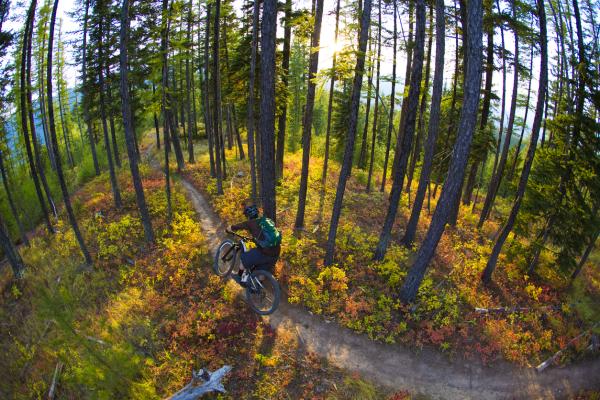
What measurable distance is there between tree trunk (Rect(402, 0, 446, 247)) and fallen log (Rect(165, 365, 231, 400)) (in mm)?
10280

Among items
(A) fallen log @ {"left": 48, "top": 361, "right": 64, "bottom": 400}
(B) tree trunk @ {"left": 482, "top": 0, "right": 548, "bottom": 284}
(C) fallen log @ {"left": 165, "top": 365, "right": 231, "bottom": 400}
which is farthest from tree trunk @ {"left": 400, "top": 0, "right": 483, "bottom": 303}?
(A) fallen log @ {"left": 48, "top": 361, "right": 64, "bottom": 400}

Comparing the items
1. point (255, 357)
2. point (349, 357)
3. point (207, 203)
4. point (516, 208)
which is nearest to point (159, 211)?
point (207, 203)

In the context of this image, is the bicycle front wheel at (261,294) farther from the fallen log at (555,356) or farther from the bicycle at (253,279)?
the fallen log at (555,356)

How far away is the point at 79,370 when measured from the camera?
8336mm

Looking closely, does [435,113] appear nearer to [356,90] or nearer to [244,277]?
[356,90]

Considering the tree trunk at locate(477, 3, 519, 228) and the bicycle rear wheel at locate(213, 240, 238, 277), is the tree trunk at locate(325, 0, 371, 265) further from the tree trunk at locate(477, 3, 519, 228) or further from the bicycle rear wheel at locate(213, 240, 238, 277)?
the tree trunk at locate(477, 3, 519, 228)

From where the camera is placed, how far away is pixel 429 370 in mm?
9227

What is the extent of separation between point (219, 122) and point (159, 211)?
705cm

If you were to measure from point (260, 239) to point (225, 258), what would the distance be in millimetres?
2840

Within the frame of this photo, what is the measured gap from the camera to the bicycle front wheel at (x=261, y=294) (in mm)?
9430

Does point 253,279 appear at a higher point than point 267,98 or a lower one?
lower

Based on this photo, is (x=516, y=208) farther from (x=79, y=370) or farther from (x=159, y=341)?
(x=79, y=370)

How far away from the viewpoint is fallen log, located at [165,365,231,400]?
773cm

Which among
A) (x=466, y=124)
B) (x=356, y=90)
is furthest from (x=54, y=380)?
(x=466, y=124)
